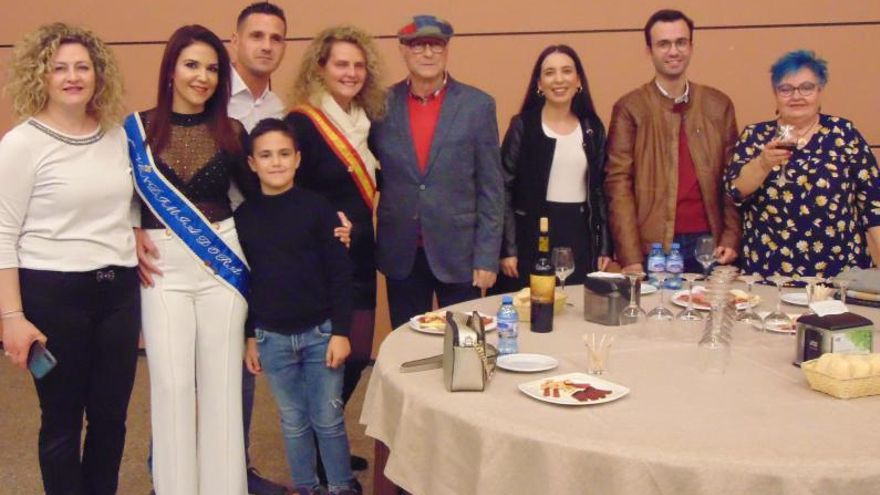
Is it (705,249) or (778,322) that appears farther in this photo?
(705,249)

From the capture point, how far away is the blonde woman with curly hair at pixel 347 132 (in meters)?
2.66

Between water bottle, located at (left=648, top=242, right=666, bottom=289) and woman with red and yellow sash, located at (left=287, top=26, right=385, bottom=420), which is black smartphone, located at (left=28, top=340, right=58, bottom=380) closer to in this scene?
woman with red and yellow sash, located at (left=287, top=26, right=385, bottom=420)

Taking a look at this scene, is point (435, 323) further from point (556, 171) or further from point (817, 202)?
point (817, 202)

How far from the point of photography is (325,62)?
2.72m

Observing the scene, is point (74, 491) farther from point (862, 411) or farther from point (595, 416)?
point (862, 411)

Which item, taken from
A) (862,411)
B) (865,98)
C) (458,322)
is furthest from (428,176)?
(865,98)

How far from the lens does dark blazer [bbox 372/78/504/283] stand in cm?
283

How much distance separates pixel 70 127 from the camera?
2178mm

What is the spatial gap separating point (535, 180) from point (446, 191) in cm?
39

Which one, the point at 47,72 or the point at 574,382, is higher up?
the point at 47,72

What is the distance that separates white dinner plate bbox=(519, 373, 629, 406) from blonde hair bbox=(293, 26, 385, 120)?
55.2 inches

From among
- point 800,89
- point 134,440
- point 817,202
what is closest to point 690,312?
point 817,202

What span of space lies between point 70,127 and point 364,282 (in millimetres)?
1048

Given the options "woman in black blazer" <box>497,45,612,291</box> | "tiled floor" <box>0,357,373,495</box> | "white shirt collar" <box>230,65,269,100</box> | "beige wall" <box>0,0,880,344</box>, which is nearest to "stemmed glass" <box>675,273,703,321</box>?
"woman in black blazer" <box>497,45,612,291</box>
